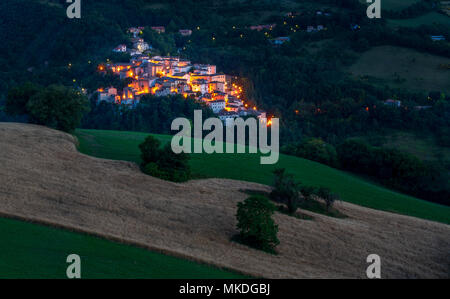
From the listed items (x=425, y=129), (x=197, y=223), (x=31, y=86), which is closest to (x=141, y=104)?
(x=31, y=86)

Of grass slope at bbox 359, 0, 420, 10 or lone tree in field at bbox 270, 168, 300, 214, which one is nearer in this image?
lone tree in field at bbox 270, 168, 300, 214

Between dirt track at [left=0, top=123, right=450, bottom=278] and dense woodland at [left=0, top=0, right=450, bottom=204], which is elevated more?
dense woodland at [left=0, top=0, right=450, bottom=204]

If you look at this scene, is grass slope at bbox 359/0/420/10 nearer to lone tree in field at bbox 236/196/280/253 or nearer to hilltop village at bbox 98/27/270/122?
hilltop village at bbox 98/27/270/122

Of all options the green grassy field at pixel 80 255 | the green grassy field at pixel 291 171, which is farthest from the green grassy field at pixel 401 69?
the green grassy field at pixel 80 255

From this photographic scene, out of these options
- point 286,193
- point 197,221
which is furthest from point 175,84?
point 197,221

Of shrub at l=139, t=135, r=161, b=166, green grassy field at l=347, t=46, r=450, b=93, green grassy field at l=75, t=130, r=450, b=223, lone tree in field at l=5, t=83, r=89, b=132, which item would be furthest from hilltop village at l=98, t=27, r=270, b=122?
shrub at l=139, t=135, r=161, b=166
